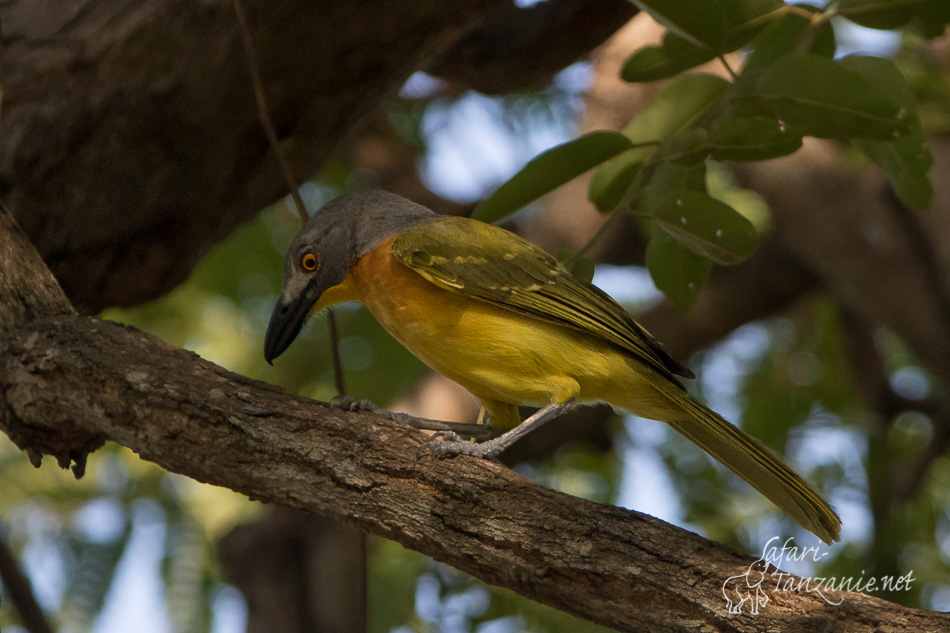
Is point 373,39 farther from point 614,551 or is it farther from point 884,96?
point 614,551

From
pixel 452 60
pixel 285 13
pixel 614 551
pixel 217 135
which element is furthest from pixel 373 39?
pixel 614 551

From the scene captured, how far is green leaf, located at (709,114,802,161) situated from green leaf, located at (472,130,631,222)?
1.39 ft

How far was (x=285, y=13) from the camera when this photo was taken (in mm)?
3859

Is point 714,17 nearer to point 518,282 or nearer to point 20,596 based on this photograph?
A: point 518,282

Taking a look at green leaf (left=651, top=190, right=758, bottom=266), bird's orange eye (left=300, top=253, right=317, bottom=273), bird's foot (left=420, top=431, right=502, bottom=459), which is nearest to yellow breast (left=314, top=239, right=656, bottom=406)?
bird's foot (left=420, top=431, right=502, bottom=459)

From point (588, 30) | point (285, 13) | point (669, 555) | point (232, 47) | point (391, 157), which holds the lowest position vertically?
point (669, 555)

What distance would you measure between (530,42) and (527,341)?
244 cm

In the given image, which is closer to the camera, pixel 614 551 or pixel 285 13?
pixel 614 551

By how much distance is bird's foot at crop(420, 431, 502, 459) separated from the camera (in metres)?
2.88

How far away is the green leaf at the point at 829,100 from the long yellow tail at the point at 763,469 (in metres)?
1.17

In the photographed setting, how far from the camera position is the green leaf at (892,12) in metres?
3.23

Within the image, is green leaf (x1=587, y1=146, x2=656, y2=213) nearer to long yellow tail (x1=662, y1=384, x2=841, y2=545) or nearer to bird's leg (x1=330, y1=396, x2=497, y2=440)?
long yellow tail (x1=662, y1=384, x2=841, y2=545)

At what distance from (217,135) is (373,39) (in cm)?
90

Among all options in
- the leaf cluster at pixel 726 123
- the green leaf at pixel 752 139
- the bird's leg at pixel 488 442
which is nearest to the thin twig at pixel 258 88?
the leaf cluster at pixel 726 123
